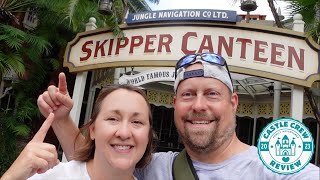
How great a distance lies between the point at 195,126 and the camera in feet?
6.11

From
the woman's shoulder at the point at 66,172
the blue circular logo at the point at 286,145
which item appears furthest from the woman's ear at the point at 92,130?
the blue circular logo at the point at 286,145

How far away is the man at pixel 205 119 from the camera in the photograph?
1845 millimetres

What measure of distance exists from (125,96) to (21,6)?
778cm

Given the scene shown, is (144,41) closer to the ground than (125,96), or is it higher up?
higher up

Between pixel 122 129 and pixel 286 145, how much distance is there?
32.0 inches

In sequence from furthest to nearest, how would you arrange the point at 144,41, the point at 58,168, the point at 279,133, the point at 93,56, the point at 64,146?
the point at 93,56 < the point at 144,41 < the point at 64,146 < the point at 58,168 < the point at 279,133

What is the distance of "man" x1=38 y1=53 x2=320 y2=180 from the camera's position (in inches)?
72.6

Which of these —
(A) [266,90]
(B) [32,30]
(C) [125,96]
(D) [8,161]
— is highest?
(B) [32,30]

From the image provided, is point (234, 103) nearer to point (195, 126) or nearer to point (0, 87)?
point (195, 126)

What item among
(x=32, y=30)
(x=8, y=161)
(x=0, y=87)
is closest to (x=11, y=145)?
(x=8, y=161)

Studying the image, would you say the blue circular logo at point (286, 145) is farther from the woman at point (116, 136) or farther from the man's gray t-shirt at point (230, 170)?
the woman at point (116, 136)

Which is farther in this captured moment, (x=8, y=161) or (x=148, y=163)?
(x=8, y=161)

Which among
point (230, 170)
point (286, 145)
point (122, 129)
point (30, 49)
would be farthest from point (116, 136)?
point (30, 49)

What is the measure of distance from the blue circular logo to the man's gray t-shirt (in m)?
0.36
